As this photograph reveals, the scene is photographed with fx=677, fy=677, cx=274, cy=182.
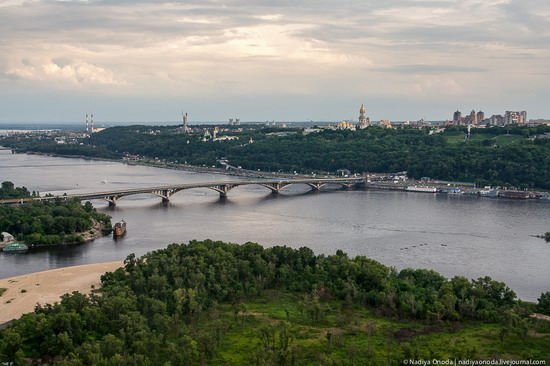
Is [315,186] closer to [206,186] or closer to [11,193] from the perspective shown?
[206,186]

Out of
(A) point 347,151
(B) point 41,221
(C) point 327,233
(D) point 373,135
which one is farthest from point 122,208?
(D) point 373,135

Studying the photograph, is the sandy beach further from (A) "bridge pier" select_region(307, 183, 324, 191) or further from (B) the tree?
(A) "bridge pier" select_region(307, 183, 324, 191)

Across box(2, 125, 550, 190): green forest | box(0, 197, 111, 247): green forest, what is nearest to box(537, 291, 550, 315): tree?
box(0, 197, 111, 247): green forest

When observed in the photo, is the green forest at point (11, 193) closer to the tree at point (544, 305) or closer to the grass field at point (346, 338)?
the grass field at point (346, 338)

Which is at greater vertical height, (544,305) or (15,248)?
(544,305)

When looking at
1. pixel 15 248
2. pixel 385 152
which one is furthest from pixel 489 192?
pixel 15 248

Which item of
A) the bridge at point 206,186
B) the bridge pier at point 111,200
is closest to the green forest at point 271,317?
the bridge at point 206,186
